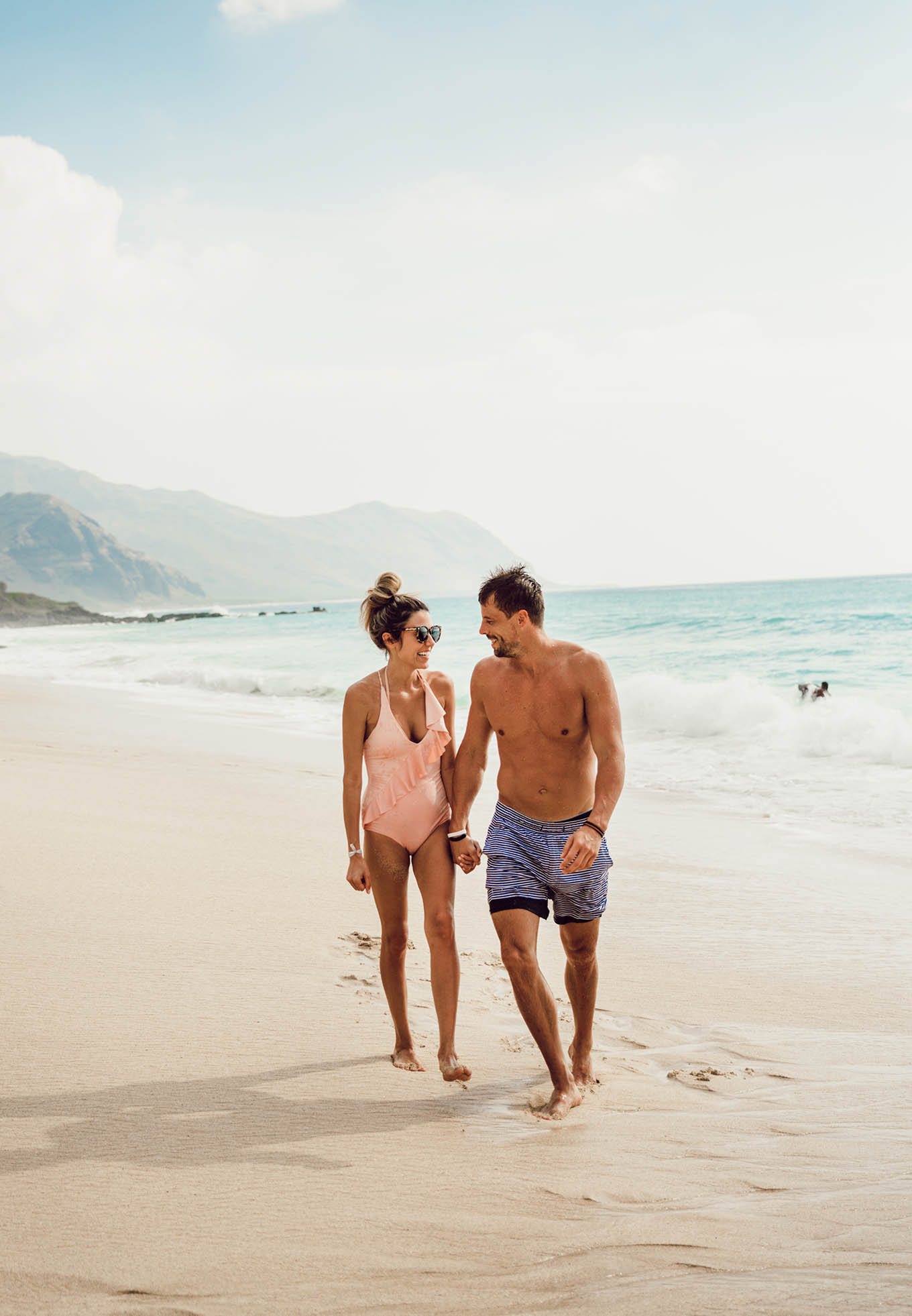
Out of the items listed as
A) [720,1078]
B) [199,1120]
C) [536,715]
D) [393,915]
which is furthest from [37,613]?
[720,1078]

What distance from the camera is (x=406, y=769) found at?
354 cm

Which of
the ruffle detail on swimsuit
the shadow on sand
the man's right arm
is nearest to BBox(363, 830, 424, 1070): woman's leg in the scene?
the ruffle detail on swimsuit

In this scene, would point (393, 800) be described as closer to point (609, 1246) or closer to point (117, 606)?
point (609, 1246)

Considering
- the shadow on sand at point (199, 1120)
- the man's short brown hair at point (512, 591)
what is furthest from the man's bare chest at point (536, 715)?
the shadow on sand at point (199, 1120)

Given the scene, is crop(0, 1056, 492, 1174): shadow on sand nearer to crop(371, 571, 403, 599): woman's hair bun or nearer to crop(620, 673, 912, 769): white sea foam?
crop(371, 571, 403, 599): woman's hair bun

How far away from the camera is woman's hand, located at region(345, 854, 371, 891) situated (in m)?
3.56

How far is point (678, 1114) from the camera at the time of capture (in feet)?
10.4

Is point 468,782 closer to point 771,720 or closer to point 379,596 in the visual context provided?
point 379,596

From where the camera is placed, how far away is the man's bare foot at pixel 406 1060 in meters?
3.46

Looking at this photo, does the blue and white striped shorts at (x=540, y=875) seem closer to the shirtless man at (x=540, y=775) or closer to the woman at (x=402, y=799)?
the shirtless man at (x=540, y=775)

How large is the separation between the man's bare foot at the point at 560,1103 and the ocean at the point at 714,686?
509 cm

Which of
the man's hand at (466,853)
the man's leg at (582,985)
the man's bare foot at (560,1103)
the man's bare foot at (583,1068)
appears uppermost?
the man's hand at (466,853)

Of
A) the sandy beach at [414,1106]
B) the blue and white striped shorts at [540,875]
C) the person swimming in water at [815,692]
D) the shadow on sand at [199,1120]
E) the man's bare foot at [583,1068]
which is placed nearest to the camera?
the sandy beach at [414,1106]

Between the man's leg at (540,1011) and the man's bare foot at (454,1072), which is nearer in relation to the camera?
the man's leg at (540,1011)
